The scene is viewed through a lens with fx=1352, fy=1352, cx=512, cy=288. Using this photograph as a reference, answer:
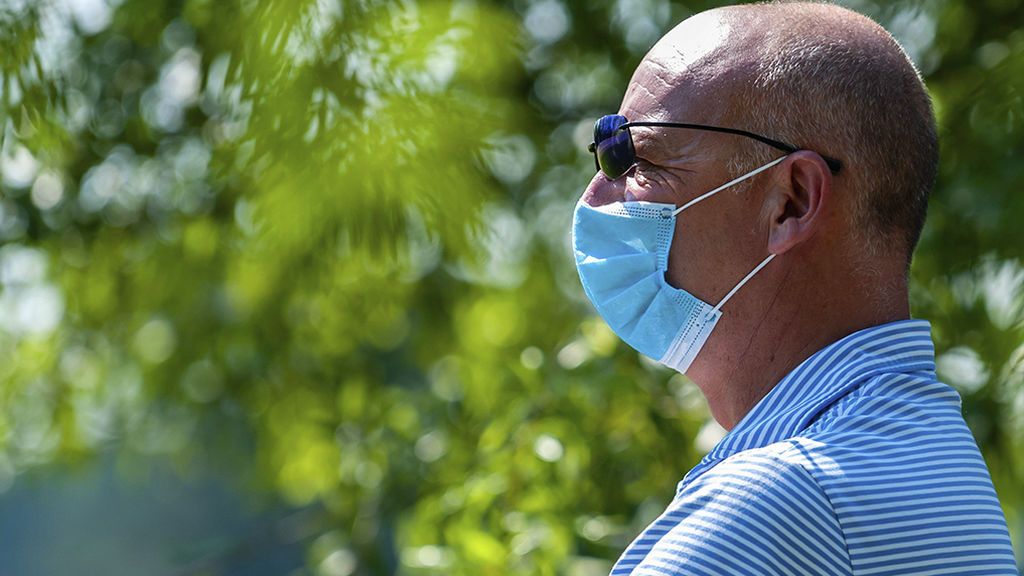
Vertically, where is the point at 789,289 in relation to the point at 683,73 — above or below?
below

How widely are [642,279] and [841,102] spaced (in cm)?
39

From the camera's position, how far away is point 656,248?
1.91 m

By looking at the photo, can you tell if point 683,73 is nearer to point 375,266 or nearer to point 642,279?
point 642,279

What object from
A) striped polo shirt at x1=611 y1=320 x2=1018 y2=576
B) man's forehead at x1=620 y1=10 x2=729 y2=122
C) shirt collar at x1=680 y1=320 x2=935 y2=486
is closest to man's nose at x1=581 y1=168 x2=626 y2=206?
man's forehead at x1=620 y1=10 x2=729 y2=122

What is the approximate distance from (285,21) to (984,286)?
187 centimetres

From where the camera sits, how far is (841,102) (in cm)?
171

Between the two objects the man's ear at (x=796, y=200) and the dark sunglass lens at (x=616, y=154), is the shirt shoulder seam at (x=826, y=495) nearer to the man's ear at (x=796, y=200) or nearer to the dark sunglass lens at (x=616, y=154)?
the man's ear at (x=796, y=200)

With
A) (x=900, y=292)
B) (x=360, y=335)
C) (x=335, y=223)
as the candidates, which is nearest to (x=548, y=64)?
(x=360, y=335)

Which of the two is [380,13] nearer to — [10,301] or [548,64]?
[548,64]

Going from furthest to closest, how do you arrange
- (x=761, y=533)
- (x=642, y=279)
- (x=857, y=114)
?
(x=642, y=279), (x=857, y=114), (x=761, y=533)

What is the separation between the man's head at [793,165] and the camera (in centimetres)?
170

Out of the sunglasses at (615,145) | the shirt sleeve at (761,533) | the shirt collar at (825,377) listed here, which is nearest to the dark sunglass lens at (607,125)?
the sunglasses at (615,145)

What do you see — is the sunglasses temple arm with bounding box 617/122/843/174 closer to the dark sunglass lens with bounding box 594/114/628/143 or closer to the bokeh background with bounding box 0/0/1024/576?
the dark sunglass lens with bounding box 594/114/628/143

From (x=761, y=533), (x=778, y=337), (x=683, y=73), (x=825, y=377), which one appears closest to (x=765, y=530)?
(x=761, y=533)
